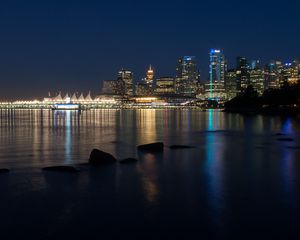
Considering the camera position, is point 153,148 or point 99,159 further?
point 153,148

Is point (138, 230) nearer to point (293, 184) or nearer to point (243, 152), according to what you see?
point (293, 184)

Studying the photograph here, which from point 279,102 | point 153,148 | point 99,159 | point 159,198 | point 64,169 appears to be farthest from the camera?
point 279,102

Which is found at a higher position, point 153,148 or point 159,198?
point 153,148

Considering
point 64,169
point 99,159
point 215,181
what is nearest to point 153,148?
point 99,159

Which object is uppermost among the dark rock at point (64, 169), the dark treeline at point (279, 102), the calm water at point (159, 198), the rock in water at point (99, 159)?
the dark treeline at point (279, 102)

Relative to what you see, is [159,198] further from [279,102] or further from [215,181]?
[279,102]

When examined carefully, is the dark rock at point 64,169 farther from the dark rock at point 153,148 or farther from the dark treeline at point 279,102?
the dark treeline at point 279,102

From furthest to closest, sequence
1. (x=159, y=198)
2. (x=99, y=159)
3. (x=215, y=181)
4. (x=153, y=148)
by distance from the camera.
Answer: (x=153, y=148) → (x=99, y=159) → (x=215, y=181) → (x=159, y=198)

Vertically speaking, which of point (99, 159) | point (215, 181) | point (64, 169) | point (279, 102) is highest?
point (279, 102)

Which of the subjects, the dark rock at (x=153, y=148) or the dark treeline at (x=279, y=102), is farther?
the dark treeline at (x=279, y=102)

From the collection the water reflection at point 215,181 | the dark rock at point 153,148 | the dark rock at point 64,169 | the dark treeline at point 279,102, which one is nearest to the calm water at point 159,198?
the water reflection at point 215,181

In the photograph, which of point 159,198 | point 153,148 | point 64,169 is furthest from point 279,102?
point 159,198

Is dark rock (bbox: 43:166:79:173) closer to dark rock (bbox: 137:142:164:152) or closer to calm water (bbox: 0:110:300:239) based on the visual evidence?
calm water (bbox: 0:110:300:239)

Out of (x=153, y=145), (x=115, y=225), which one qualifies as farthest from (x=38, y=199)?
(x=153, y=145)
